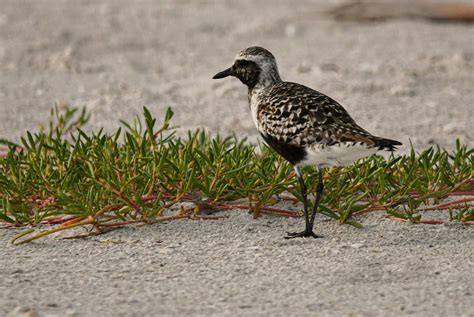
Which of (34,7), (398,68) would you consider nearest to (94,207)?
(398,68)

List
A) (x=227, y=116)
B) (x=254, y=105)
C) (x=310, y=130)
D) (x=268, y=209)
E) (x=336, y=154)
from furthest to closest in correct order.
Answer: (x=227, y=116)
(x=254, y=105)
(x=268, y=209)
(x=310, y=130)
(x=336, y=154)

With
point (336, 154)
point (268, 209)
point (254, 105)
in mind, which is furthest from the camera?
point (254, 105)

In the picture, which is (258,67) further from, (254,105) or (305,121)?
(305,121)

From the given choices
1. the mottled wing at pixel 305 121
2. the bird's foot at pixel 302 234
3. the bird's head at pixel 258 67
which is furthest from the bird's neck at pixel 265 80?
the bird's foot at pixel 302 234

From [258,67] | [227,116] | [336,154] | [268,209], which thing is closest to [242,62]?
[258,67]

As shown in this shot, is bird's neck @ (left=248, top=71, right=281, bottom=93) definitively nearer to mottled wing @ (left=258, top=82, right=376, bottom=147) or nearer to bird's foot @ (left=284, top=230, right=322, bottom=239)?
mottled wing @ (left=258, top=82, right=376, bottom=147)

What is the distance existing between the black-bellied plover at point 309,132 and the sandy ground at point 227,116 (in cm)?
42

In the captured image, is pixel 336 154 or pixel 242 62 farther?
pixel 242 62

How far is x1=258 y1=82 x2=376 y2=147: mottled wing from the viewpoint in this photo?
15.5 ft

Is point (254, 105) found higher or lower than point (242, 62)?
lower

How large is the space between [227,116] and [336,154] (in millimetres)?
3279

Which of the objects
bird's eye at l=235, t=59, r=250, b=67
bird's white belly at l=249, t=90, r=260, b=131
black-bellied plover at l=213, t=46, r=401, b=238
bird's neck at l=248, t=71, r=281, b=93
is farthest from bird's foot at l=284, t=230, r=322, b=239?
bird's eye at l=235, t=59, r=250, b=67

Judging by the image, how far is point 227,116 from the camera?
7.89 metres

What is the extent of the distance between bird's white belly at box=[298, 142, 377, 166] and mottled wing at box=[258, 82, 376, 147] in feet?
0.10
